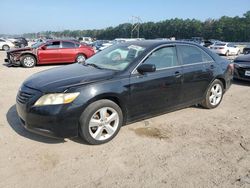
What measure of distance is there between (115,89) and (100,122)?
1.79 feet

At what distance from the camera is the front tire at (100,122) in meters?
3.52

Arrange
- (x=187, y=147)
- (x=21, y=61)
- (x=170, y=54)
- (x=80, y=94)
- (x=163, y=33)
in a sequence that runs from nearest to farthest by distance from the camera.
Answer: (x=80, y=94) < (x=187, y=147) < (x=170, y=54) < (x=21, y=61) < (x=163, y=33)

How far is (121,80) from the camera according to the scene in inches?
150

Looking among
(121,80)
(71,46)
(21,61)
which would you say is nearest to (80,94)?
(121,80)

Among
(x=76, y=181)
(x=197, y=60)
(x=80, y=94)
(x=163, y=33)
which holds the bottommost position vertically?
(x=76, y=181)

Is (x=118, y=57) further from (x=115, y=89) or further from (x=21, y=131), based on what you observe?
(x=21, y=131)

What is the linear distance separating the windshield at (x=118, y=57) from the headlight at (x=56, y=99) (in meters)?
1.00

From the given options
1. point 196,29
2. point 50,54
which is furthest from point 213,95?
point 196,29

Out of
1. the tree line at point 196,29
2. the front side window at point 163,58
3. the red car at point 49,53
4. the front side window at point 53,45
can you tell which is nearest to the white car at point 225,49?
the red car at point 49,53

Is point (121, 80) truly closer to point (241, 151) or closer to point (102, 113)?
point (102, 113)

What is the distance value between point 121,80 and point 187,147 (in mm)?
1430

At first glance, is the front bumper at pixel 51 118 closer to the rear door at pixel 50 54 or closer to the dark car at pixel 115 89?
the dark car at pixel 115 89

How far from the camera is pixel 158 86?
4223 millimetres

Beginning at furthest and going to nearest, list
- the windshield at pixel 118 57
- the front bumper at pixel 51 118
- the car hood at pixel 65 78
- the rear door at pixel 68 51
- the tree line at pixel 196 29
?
the tree line at pixel 196 29 < the rear door at pixel 68 51 < the windshield at pixel 118 57 < the car hood at pixel 65 78 < the front bumper at pixel 51 118
